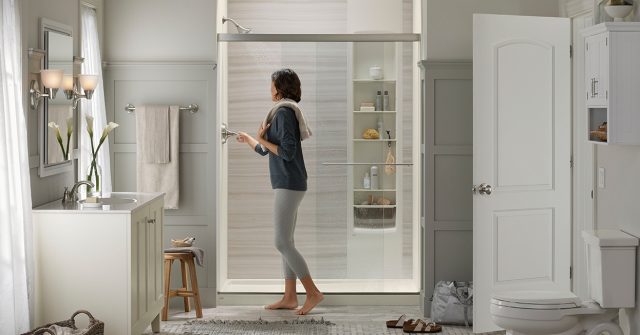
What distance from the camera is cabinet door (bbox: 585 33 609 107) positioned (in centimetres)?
453

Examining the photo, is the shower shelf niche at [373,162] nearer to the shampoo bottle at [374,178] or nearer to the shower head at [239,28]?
the shampoo bottle at [374,178]

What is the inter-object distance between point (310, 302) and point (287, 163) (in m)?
0.90

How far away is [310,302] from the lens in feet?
20.4

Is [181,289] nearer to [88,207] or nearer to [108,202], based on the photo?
[108,202]

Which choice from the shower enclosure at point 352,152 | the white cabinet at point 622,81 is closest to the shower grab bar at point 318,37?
the shower enclosure at point 352,152

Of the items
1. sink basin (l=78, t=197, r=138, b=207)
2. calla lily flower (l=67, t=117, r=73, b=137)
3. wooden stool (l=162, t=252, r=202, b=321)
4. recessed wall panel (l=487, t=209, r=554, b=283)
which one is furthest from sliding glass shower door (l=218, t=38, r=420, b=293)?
calla lily flower (l=67, t=117, r=73, b=137)

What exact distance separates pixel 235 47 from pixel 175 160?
0.89 meters

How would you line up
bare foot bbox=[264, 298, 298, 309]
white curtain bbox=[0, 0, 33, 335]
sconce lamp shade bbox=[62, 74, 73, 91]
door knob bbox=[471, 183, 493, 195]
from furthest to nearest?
bare foot bbox=[264, 298, 298, 309] < door knob bbox=[471, 183, 493, 195] < sconce lamp shade bbox=[62, 74, 73, 91] < white curtain bbox=[0, 0, 33, 335]

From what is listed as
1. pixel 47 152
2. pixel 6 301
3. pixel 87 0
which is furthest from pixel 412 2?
pixel 6 301

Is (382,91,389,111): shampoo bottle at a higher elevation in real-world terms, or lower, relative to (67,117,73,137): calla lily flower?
higher

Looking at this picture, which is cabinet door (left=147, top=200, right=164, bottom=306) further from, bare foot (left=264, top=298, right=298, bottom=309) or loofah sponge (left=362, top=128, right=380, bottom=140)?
loofah sponge (left=362, top=128, right=380, bottom=140)

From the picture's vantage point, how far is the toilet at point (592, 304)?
14.9ft

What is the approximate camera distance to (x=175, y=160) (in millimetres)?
6352

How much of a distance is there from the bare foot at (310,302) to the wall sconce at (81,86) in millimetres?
1907
